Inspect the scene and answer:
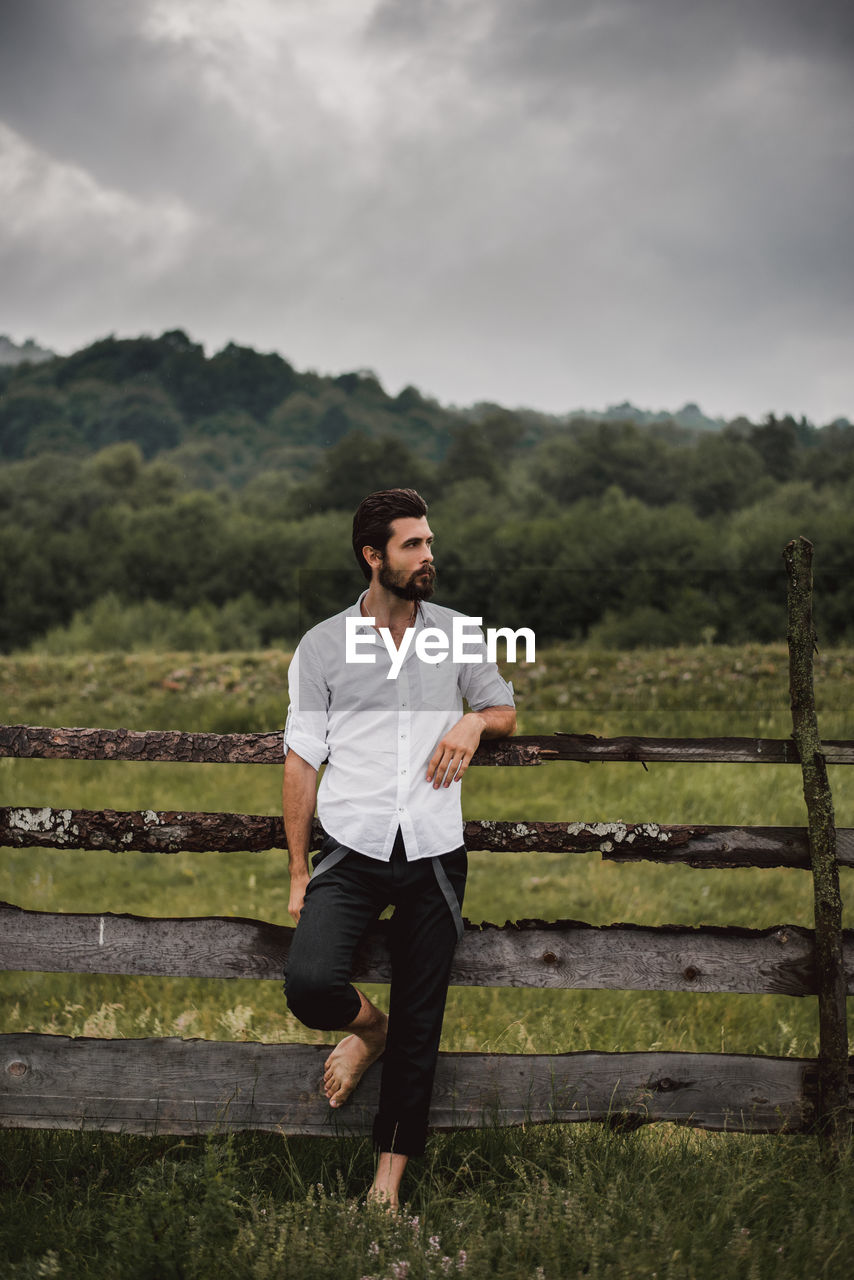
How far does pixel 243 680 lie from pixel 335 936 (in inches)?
629

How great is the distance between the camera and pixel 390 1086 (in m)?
3.48

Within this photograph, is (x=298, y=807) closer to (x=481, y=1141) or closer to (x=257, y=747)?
(x=257, y=747)

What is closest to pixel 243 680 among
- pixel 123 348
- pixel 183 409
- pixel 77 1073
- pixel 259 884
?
pixel 259 884

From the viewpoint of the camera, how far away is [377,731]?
354 cm

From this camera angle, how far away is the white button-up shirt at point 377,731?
346cm

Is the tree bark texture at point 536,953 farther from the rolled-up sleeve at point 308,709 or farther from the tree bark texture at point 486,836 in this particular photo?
the rolled-up sleeve at point 308,709

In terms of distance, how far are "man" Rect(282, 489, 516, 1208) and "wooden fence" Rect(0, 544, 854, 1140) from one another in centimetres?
23

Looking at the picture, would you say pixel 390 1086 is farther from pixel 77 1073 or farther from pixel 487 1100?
pixel 77 1073

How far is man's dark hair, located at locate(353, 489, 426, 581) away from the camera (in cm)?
359

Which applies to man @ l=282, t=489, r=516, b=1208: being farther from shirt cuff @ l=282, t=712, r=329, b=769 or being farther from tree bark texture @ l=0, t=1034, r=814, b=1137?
tree bark texture @ l=0, t=1034, r=814, b=1137

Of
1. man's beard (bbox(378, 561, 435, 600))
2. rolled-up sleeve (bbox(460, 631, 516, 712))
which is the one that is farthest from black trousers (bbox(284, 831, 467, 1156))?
man's beard (bbox(378, 561, 435, 600))

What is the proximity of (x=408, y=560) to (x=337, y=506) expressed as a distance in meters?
68.6

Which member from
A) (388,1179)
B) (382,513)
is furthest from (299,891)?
(382,513)

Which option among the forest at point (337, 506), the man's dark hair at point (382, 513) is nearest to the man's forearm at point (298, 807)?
the man's dark hair at point (382, 513)
